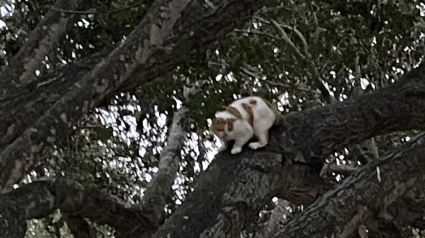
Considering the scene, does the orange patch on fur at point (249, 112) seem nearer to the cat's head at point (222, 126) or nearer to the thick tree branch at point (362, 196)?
the cat's head at point (222, 126)

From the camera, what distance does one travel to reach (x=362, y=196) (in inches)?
140

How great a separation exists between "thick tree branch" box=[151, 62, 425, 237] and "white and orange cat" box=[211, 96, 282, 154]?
0.18 feet

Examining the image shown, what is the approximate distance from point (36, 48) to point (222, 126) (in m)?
1.27

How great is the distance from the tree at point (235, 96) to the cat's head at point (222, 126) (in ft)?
0.85

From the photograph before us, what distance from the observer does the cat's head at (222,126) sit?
418cm

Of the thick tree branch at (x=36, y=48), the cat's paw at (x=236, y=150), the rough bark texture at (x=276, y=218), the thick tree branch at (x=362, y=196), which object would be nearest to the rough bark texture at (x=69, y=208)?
the cat's paw at (x=236, y=150)

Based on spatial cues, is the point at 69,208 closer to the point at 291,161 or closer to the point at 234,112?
the point at 234,112

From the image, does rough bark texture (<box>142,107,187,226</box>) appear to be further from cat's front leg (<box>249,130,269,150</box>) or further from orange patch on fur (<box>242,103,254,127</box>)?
cat's front leg (<box>249,130,269,150</box>)

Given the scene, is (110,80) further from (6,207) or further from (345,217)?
(345,217)

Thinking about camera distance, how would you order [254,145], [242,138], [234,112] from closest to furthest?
[254,145] → [242,138] → [234,112]

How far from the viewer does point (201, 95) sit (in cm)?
501

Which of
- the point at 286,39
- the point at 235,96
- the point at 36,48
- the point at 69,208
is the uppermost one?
the point at 286,39

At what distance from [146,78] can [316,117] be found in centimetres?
85

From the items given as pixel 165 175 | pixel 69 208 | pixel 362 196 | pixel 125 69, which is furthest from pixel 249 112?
pixel 165 175
